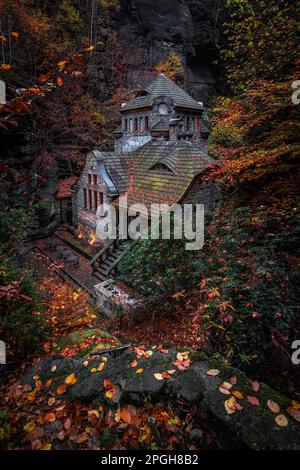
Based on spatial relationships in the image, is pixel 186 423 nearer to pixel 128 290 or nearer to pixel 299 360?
pixel 299 360

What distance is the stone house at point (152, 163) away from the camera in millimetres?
13611

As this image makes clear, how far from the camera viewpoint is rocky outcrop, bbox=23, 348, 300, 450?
8.81ft

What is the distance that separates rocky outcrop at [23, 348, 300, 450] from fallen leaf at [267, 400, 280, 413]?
38 mm

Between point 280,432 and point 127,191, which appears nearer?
point 280,432

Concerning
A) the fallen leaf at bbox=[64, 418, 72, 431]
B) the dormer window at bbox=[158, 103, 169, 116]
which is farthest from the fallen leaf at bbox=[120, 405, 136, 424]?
the dormer window at bbox=[158, 103, 169, 116]

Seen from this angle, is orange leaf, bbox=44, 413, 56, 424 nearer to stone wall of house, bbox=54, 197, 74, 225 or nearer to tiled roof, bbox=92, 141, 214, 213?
tiled roof, bbox=92, 141, 214, 213

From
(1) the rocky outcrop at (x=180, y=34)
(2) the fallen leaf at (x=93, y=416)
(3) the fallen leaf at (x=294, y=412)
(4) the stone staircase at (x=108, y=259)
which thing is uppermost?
(1) the rocky outcrop at (x=180, y=34)

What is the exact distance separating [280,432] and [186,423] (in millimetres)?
1043

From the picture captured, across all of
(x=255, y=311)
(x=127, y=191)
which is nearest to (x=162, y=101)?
(x=127, y=191)

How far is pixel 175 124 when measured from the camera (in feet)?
53.9

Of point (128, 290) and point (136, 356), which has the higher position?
point (136, 356)

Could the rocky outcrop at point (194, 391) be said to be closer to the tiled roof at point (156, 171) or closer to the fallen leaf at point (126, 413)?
the fallen leaf at point (126, 413)

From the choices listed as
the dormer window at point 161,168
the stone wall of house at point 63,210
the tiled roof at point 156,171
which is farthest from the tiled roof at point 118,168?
the stone wall of house at point 63,210

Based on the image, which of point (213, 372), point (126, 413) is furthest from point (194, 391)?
point (126, 413)
